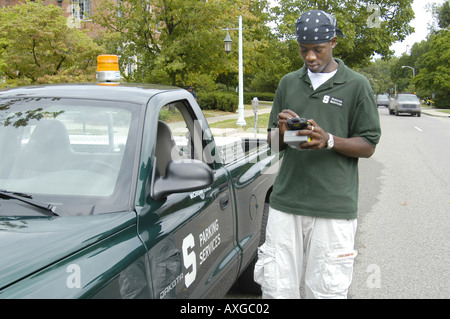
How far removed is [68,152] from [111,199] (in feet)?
1.83

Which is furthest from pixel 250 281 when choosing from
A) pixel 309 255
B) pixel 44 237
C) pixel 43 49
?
pixel 43 49

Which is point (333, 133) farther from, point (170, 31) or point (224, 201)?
point (170, 31)

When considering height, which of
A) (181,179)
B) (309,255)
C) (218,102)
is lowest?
(309,255)

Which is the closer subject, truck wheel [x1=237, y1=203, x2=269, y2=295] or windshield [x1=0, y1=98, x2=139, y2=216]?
windshield [x1=0, y1=98, x2=139, y2=216]

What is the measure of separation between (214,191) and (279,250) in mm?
523

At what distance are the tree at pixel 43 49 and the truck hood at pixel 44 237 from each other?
1451cm

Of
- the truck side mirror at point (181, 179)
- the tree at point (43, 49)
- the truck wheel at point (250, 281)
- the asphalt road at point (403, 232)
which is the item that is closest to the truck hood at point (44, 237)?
the truck side mirror at point (181, 179)

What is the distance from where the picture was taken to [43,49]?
16.2 m

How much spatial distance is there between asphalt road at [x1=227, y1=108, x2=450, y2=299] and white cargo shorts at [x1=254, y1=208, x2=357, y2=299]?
1374 millimetres

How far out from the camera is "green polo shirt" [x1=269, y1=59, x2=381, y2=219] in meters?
2.59

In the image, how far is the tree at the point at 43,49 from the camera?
Result: 1573cm

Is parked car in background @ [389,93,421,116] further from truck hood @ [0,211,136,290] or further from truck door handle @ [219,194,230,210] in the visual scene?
truck hood @ [0,211,136,290]

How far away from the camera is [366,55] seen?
145 ft

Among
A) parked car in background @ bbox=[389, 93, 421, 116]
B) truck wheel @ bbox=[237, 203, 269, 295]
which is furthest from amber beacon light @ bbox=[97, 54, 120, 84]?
parked car in background @ bbox=[389, 93, 421, 116]
